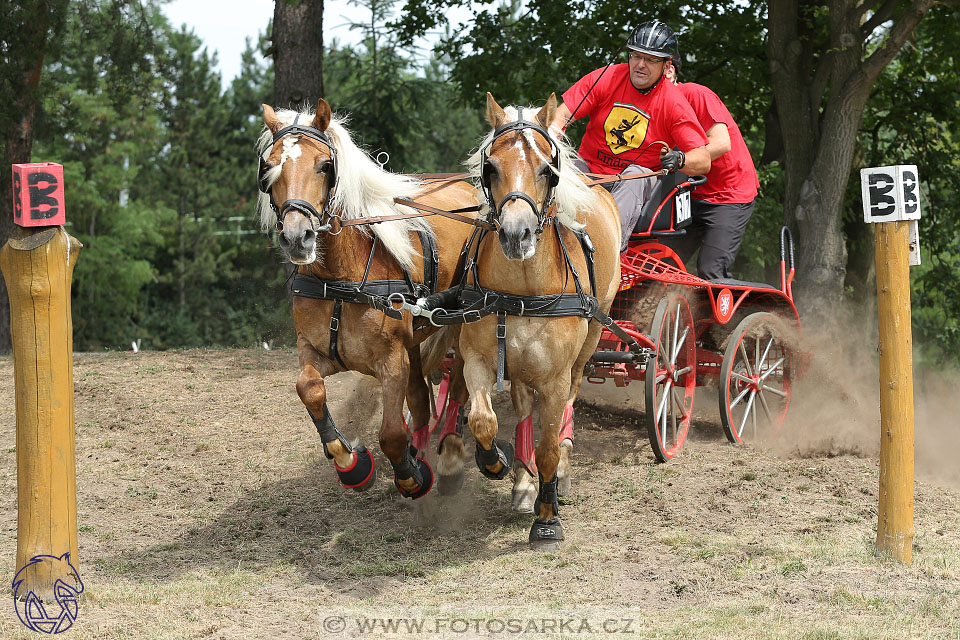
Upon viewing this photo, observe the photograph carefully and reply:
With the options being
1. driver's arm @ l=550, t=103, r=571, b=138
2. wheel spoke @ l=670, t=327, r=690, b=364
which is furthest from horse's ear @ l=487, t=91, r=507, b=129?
wheel spoke @ l=670, t=327, r=690, b=364

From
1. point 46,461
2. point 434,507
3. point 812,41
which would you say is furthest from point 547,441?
point 812,41

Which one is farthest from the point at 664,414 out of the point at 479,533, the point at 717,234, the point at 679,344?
the point at 479,533

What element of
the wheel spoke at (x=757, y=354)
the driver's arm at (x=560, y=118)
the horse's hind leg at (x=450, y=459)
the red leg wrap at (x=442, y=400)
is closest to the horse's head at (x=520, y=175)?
the driver's arm at (x=560, y=118)

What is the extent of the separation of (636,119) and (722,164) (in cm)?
106

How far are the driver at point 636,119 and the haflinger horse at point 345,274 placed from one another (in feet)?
5.60

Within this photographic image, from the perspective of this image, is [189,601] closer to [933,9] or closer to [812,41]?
[812,41]

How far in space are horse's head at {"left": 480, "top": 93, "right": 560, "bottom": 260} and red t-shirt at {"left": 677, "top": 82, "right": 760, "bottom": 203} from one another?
2.73m

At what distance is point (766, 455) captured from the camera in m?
6.75

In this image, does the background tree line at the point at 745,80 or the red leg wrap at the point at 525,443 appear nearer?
the red leg wrap at the point at 525,443

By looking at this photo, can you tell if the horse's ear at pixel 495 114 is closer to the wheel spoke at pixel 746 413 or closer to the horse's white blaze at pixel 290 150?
the horse's white blaze at pixel 290 150

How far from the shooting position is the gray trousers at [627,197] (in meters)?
6.14

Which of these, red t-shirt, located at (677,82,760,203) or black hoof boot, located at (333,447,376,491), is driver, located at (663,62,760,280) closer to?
red t-shirt, located at (677,82,760,203)

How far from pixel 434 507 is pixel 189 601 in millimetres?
1706

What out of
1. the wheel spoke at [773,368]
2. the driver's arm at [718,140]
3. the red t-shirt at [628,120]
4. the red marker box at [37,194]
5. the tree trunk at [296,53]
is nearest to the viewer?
the red marker box at [37,194]
